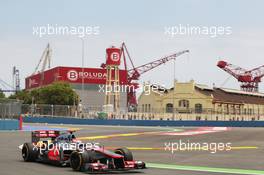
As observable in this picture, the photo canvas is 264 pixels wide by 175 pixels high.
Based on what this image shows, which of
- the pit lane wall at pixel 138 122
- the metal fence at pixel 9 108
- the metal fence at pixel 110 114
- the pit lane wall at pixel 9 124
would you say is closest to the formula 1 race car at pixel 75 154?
the metal fence at pixel 9 108

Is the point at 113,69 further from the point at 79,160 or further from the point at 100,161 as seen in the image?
the point at 100,161

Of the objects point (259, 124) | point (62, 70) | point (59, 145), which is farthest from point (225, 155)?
point (62, 70)

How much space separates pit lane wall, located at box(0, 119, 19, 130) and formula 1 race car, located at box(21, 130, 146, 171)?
79.7 feet

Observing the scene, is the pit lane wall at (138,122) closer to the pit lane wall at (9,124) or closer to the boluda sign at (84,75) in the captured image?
the pit lane wall at (9,124)

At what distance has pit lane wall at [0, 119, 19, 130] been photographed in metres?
39.9

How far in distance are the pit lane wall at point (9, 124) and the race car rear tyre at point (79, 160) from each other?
27408 millimetres

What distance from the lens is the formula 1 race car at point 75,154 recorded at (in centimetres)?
1320

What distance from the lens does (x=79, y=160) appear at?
1340cm

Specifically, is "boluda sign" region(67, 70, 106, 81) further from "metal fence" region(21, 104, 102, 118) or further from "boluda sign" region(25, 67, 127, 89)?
"metal fence" region(21, 104, 102, 118)

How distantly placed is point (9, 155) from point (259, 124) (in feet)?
151

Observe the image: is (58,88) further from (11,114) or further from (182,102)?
(11,114)

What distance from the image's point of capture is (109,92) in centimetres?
10412

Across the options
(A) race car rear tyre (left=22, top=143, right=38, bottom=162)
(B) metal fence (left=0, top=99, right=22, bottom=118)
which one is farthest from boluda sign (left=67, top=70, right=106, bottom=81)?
(A) race car rear tyre (left=22, top=143, right=38, bottom=162)

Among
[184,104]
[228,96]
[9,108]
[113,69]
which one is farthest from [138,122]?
[228,96]
